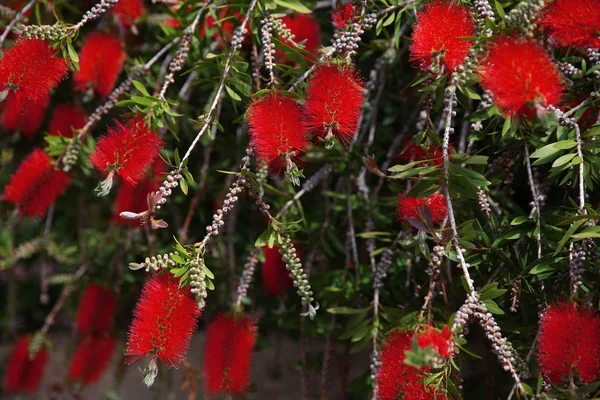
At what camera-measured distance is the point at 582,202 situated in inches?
42.3

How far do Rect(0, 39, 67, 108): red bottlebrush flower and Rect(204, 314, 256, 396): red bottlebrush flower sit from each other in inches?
24.2

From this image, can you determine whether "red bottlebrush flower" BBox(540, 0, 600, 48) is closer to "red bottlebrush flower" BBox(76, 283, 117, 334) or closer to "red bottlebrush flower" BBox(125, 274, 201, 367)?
"red bottlebrush flower" BBox(125, 274, 201, 367)

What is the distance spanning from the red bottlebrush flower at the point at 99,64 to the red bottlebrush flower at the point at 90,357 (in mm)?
796

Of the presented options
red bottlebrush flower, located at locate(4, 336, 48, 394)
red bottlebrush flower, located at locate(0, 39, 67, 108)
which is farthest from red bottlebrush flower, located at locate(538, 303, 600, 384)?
red bottlebrush flower, located at locate(4, 336, 48, 394)

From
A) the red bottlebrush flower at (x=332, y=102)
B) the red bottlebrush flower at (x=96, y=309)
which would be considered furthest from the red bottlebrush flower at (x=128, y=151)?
the red bottlebrush flower at (x=96, y=309)

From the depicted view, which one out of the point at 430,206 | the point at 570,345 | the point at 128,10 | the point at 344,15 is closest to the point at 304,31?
the point at 344,15

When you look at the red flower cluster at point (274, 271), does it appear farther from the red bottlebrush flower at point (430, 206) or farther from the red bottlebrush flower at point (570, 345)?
the red bottlebrush flower at point (570, 345)

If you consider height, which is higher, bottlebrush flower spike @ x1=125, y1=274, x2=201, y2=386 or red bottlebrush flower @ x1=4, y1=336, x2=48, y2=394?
bottlebrush flower spike @ x1=125, y1=274, x2=201, y2=386

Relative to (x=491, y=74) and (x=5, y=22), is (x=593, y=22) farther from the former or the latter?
(x=5, y=22)

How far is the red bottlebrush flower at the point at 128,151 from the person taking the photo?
1153mm

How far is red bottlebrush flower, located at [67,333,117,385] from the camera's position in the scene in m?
1.93

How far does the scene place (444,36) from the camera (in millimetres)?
1101

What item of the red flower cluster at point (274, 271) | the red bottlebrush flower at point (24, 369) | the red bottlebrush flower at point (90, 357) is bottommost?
the red bottlebrush flower at point (24, 369)

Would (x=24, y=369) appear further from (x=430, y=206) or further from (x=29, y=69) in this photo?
(x=430, y=206)
